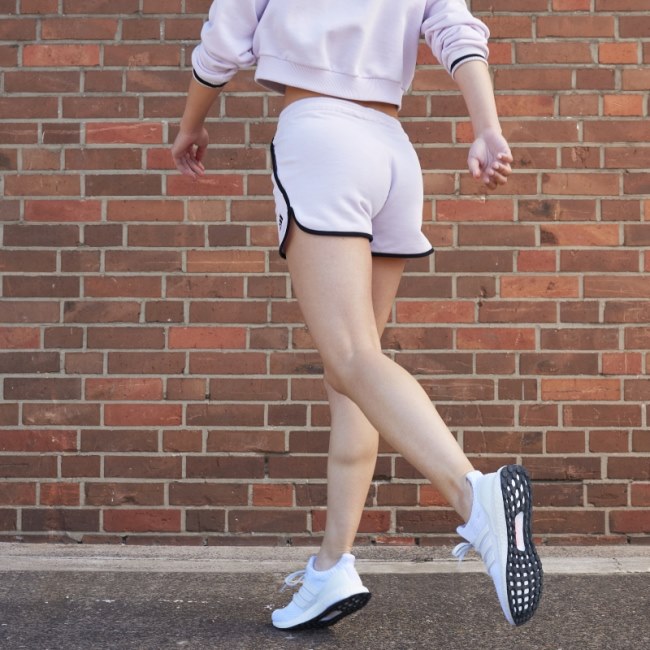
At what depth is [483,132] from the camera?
84.7 inches

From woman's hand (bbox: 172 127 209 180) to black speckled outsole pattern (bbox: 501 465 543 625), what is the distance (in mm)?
1194

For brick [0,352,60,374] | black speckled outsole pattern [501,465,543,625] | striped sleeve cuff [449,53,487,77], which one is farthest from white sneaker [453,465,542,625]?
brick [0,352,60,374]

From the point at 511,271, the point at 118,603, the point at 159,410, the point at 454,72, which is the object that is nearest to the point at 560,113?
the point at 511,271

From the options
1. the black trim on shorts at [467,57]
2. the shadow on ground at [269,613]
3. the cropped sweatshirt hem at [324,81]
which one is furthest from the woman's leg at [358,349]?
the shadow on ground at [269,613]

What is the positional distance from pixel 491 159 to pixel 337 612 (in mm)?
1187

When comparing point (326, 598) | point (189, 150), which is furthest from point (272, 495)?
point (189, 150)

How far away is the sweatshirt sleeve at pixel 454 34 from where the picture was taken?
2232 millimetres

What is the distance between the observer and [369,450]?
2.55 meters

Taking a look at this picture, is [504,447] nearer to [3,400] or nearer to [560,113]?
[560,113]

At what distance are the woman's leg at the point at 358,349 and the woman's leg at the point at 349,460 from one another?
0.23 meters

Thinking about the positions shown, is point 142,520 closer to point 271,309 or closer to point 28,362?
point 28,362

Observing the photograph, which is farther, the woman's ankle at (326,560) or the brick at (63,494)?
the brick at (63,494)

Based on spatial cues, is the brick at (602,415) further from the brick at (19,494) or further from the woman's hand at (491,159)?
the brick at (19,494)

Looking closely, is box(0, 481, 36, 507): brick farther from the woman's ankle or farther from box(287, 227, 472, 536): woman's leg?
box(287, 227, 472, 536): woman's leg
